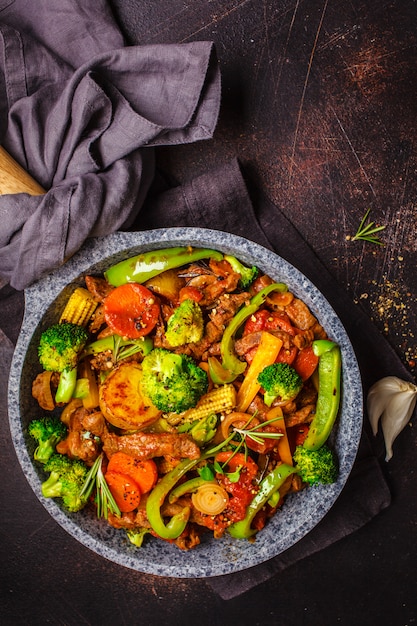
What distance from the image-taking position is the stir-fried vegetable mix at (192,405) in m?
2.68

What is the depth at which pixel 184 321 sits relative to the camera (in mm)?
2637

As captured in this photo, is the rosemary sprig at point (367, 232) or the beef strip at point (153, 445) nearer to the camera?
the beef strip at point (153, 445)

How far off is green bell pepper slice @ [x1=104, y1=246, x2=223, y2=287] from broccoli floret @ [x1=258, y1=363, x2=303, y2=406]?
61cm

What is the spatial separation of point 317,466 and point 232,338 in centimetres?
67

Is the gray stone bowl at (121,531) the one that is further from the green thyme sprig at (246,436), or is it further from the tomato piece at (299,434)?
the green thyme sprig at (246,436)

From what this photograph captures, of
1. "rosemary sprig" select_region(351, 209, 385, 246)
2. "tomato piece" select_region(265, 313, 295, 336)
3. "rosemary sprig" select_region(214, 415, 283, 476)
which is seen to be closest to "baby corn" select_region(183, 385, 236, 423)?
"rosemary sprig" select_region(214, 415, 283, 476)

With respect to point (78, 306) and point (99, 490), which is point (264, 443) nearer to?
point (99, 490)

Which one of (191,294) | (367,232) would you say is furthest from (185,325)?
(367,232)

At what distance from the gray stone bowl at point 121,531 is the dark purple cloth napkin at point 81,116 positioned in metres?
0.12

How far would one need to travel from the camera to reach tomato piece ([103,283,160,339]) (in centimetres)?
268

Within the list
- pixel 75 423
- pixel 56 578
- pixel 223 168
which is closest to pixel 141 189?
pixel 223 168

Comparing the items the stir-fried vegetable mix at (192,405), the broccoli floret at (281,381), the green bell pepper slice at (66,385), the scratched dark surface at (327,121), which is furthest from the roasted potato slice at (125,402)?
the scratched dark surface at (327,121)

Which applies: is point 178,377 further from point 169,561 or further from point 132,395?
point 169,561

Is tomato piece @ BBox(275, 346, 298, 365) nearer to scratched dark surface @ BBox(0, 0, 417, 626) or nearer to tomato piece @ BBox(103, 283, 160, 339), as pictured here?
tomato piece @ BBox(103, 283, 160, 339)
